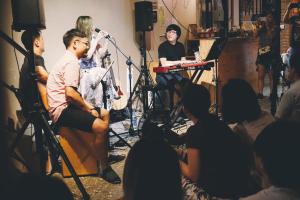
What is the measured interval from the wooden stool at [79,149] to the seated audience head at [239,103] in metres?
1.56

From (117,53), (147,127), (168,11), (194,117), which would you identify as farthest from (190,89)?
(168,11)

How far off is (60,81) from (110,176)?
101 cm

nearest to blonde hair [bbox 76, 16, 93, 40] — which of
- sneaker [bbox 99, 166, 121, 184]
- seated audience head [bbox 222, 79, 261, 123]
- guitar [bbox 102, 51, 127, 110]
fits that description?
guitar [bbox 102, 51, 127, 110]

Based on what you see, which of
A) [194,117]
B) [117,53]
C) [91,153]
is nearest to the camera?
[194,117]

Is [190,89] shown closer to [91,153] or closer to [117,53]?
[91,153]

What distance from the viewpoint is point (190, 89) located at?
2896 mm

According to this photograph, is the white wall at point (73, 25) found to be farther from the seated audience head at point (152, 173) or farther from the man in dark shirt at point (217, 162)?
the seated audience head at point (152, 173)

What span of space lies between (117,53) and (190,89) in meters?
4.10

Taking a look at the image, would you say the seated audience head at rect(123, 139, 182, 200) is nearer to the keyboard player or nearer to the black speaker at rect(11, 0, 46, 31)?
the black speaker at rect(11, 0, 46, 31)

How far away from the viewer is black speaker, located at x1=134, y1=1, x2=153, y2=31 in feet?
20.9

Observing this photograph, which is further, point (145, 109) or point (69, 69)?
point (145, 109)

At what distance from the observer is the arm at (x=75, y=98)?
3680mm

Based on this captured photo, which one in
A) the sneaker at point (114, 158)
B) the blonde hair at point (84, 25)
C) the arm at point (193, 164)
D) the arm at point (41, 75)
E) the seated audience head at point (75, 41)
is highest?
the blonde hair at point (84, 25)

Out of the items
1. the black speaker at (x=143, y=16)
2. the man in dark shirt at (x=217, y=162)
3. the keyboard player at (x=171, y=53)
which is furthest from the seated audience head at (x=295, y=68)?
the black speaker at (x=143, y=16)
